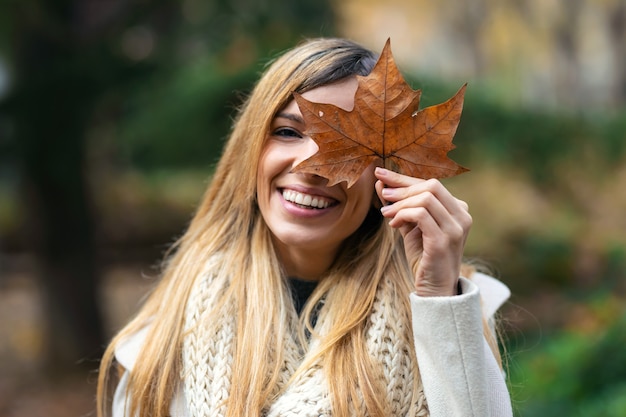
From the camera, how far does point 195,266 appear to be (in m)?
2.07

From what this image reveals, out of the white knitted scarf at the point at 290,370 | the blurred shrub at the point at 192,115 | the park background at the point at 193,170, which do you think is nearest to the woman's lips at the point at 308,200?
the white knitted scarf at the point at 290,370

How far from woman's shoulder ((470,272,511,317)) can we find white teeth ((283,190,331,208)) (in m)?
0.61

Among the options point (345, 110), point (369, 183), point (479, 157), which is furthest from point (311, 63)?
point (479, 157)

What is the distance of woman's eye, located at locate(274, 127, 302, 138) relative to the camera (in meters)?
1.84

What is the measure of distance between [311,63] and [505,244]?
6574 mm

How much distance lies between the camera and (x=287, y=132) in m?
1.87

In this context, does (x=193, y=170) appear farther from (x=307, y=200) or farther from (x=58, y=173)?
(x=307, y=200)

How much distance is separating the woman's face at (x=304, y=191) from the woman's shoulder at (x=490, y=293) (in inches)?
21.4

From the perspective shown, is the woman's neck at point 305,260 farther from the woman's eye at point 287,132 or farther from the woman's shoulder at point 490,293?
the woman's shoulder at point 490,293

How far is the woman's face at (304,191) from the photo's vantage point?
1780mm

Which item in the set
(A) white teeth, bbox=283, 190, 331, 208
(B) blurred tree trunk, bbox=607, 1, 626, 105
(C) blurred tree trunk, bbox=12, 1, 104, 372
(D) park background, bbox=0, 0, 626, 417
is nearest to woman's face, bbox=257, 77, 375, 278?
(A) white teeth, bbox=283, 190, 331, 208

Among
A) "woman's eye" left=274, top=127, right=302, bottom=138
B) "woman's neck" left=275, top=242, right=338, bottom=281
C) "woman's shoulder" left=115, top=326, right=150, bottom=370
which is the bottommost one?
"woman's shoulder" left=115, top=326, right=150, bottom=370

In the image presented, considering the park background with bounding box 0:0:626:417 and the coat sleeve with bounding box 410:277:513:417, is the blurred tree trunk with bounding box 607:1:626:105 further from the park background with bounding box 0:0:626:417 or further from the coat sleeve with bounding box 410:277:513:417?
the coat sleeve with bounding box 410:277:513:417

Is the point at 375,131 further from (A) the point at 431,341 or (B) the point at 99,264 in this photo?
(B) the point at 99,264
